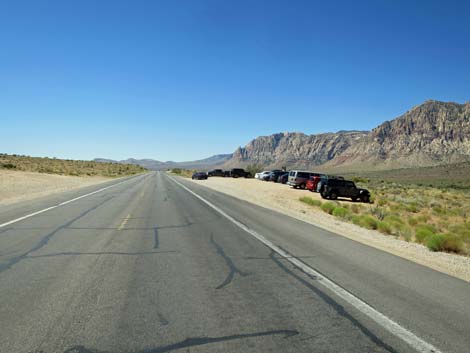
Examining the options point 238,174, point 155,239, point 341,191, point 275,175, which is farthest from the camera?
point 238,174

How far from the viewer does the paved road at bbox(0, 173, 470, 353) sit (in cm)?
404

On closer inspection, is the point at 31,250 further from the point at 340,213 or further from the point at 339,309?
the point at 340,213

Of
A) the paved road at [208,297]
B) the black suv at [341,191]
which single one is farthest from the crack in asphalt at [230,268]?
the black suv at [341,191]

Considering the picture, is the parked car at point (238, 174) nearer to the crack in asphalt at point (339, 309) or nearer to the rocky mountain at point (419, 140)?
the crack in asphalt at point (339, 309)

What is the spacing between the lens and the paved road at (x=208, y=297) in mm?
4039

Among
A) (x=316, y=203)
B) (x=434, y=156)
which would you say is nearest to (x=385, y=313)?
(x=316, y=203)

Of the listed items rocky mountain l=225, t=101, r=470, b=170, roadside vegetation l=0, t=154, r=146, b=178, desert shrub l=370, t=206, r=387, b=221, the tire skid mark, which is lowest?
desert shrub l=370, t=206, r=387, b=221

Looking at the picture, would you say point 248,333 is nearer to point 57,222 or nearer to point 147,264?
point 147,264

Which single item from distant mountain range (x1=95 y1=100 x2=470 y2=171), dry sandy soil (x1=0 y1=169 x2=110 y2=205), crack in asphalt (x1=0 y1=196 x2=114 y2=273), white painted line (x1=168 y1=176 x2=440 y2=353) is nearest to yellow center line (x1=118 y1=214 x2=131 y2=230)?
crack in asphalt (x1=0 y1=196 x2=114 y2=273)

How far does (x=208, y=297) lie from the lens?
5.39 meters

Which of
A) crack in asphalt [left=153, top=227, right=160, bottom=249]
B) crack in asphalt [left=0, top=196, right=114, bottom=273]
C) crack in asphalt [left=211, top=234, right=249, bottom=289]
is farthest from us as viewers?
crack in asphalt [left=153, top=227, right=160, bottom=249]

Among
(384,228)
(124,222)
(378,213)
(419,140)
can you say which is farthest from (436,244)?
(419,140)

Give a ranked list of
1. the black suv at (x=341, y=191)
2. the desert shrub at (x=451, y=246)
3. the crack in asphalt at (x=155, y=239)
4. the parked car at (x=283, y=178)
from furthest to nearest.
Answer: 1. the parked car at (x=283, y=178)
2. the black suv at (x=341, y=191)
3. the desert shrub at (x=451, y=246)
4. the crack in asphalt at (x=155, y=239)

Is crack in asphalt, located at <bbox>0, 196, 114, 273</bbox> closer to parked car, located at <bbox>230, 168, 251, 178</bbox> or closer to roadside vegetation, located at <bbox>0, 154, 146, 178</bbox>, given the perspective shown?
roadside vegetation, located at <bbox>0, 154, 146, 178</bbox>
